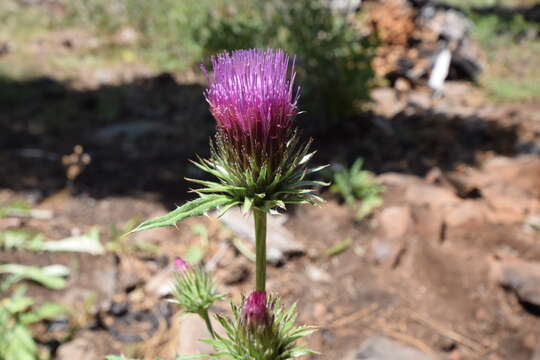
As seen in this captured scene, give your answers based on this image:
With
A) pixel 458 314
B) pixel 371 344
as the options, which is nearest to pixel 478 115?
pixel 458 314

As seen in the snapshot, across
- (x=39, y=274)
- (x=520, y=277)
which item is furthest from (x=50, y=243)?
(x=520, y=277)

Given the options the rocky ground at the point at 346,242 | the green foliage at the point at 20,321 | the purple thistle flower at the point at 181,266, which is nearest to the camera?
the purple thistle flower at the point at 181,266

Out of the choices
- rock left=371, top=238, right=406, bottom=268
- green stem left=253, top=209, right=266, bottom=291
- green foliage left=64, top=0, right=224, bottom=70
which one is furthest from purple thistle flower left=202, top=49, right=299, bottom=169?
green foliage left=64, top=0, right=224, bottom=70

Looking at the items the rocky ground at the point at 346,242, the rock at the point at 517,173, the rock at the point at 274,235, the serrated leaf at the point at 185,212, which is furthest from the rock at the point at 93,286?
the rock at the point at 517,173

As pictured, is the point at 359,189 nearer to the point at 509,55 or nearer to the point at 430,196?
the point at 430,196

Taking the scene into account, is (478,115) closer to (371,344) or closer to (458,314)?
(458,314)

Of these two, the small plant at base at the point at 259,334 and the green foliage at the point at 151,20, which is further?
the green foliage at the point at 151,20

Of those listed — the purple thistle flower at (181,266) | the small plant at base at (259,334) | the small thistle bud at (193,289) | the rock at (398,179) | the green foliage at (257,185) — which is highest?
the rock at (398,179)

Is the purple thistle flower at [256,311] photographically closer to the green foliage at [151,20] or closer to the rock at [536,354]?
the rock at [536,354]
